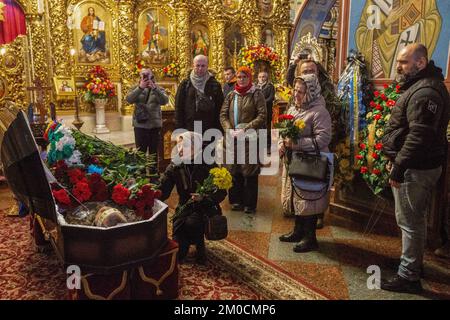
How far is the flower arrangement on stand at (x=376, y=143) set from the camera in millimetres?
3918

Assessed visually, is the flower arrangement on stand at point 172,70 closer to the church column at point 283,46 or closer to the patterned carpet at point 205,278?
the church column at point 283,46

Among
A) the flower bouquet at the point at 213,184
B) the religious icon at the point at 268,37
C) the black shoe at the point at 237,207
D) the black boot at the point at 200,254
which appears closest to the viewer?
the flower bouquet at the point at 213,184

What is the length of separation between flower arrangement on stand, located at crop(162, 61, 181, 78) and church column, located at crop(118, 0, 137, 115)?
824mm

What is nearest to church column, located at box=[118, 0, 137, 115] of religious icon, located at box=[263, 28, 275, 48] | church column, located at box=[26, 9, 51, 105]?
church column, located at box=[26, 9, 51, 105]

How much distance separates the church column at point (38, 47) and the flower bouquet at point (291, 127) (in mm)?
5650

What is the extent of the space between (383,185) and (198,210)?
69.5 inches

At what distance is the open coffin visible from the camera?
2588mm

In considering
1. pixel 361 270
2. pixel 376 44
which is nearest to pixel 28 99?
pixel 376 44

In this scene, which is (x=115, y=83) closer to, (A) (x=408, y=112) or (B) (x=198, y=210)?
(B) (x=198, y=210)

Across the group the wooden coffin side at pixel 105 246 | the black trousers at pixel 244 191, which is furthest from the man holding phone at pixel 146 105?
the wooden coffin side at pixel 105 246

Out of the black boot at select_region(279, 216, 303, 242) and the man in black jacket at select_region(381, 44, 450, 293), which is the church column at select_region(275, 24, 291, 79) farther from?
the man in black jacket at select_region(381, 44, 450, 293)

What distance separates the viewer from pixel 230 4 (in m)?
10.7

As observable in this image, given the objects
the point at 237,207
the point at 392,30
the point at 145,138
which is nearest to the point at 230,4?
the point at 145,138

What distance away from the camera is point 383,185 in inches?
153
